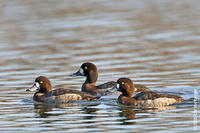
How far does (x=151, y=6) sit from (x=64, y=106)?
20390 mm

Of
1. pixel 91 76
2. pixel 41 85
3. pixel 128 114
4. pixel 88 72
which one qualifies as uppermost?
pixel 88 72

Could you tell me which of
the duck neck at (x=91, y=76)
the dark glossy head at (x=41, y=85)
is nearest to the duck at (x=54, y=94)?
the dark glossy head at (x=41, y=85)

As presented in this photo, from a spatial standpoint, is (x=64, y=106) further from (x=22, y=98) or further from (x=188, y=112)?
(x=188, y=112)

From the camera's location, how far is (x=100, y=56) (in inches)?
890

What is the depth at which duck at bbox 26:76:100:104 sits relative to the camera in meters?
15.9

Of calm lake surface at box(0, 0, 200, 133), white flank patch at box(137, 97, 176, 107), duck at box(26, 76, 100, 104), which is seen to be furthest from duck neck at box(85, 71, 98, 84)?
white flank patch at box(137, 97, 176, 107)

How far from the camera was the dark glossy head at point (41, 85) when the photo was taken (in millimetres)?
16484

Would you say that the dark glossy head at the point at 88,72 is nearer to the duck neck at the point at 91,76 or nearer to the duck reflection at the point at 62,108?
the duck neck at the point at 91,76

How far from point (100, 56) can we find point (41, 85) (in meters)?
6.28

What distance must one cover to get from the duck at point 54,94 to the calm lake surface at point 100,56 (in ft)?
0.94

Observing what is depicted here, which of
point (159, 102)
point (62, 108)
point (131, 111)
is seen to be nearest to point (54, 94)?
point (62, 108)

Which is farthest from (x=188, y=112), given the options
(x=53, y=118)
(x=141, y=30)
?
(x=141, y=30)

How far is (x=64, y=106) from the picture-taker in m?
15.4

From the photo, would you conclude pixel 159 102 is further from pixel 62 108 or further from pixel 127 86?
pixel 62 108
